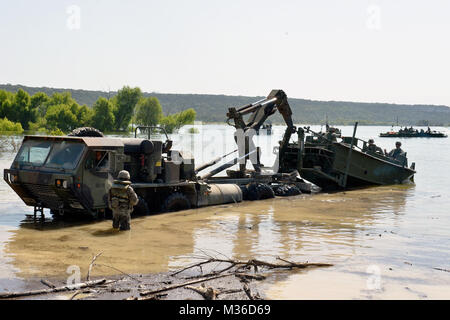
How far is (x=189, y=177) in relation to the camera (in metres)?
15.1

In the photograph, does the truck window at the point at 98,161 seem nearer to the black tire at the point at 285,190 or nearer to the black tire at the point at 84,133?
the black tire at the point at 84,133

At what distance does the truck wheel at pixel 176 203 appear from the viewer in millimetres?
14367

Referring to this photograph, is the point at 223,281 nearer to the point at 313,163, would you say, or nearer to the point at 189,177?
the point at 189,177

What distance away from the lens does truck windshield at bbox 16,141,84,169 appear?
11955 mm

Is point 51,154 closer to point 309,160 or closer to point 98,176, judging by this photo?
point 98,176

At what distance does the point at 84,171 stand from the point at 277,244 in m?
4.23

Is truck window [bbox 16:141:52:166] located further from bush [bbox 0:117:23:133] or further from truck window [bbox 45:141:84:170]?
bush [bbox 0:117:23:133]

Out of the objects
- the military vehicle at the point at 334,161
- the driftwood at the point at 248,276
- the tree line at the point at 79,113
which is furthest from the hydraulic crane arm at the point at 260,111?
the tree line at the point at 79,113

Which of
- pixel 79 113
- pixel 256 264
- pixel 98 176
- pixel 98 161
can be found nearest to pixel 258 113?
pixel 98 161

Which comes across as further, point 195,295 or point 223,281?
point 223,281

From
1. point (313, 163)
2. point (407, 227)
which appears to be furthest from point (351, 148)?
point (407, 227)

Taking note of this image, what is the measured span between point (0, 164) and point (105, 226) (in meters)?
19.2

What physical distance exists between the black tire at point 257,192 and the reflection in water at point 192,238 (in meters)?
1.17
